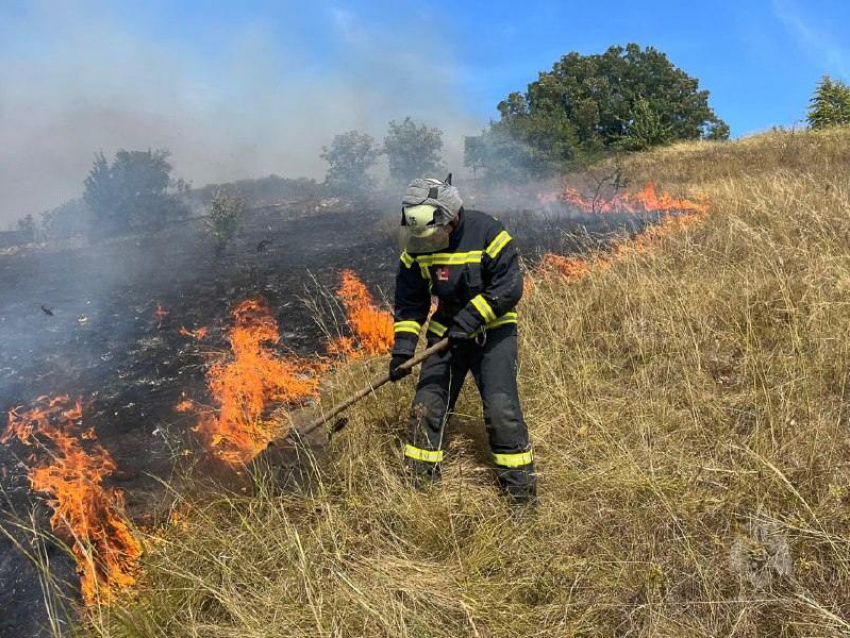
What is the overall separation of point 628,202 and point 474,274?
10.8m

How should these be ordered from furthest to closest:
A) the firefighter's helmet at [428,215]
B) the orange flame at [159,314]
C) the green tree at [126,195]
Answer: the green tree at [126,195] < the orange flame at [159,314] < the firefighter's helmet at [428,215]

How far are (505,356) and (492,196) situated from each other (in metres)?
13.8

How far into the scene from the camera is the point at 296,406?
5219mm

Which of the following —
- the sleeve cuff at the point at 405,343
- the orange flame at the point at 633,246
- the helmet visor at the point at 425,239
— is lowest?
the sleeve cuff at the point at 405,343

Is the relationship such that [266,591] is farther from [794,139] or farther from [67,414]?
[794,139]

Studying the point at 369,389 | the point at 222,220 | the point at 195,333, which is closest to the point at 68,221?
the point at 222,220

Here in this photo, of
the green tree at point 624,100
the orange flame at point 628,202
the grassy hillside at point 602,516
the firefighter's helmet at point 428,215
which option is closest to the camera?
the grassy hillside at point 602,516

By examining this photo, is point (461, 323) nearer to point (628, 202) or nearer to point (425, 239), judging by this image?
point (425, 239)

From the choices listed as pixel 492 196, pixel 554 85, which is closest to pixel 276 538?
pixel 492 196

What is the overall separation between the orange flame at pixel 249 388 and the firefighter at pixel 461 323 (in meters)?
1.38

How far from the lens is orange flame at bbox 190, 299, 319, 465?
4.52m

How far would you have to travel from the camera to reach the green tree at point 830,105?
2064cm

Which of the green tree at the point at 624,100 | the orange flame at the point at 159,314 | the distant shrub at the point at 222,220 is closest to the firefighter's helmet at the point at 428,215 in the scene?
the orange flame at the point at 159,314

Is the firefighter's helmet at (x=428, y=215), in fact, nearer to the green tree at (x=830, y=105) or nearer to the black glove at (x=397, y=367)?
the black glove at (x=397, y=367)
